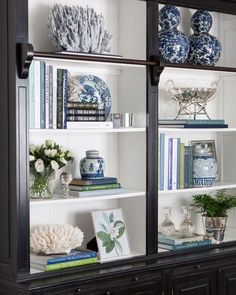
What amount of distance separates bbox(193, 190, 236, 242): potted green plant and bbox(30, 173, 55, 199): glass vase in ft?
3.81

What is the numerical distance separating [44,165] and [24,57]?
57cm

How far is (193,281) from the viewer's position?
11.5ft

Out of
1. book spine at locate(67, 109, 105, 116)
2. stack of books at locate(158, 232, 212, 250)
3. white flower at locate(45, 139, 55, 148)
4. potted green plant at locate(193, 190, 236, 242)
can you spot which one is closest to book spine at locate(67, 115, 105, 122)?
book spine at locate(67, 109, 105, 116)

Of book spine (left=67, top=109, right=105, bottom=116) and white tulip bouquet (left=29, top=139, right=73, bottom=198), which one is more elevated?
book spine (left=67, top=109, right=105, bottom=116)

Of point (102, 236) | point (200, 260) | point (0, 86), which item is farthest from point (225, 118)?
point (0, 86)

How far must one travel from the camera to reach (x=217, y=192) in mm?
4223

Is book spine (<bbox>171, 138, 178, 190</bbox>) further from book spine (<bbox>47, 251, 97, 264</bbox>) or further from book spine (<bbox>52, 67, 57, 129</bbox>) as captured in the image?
book spine (<bbox>52, 67, 57, 129</bbox>)

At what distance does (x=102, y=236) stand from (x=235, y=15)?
5.21ft

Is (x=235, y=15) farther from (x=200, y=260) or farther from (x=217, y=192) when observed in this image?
(x=200, y=260)

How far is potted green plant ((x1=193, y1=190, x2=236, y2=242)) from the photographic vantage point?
389cm

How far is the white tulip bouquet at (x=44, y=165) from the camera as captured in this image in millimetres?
3107

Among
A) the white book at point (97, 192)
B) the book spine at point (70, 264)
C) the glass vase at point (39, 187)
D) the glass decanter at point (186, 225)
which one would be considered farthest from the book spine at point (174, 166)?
the glass vase at point (39, 187)

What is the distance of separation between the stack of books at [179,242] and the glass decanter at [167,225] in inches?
1.2

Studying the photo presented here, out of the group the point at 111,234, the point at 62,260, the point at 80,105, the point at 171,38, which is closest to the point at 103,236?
the point at 111,234
